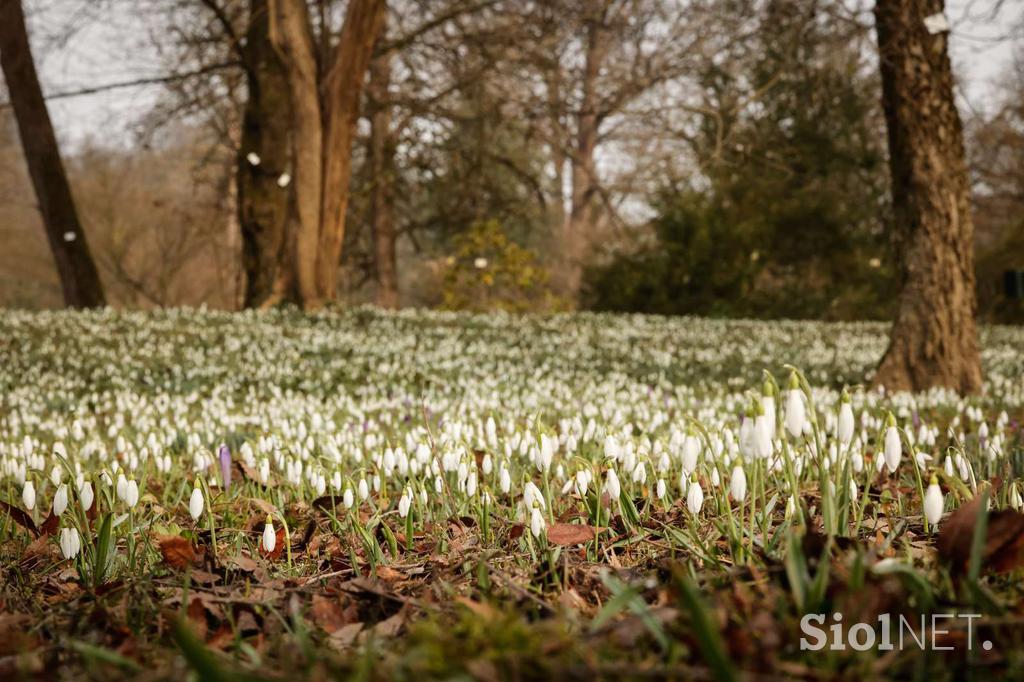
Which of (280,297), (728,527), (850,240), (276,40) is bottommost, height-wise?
(728,527)

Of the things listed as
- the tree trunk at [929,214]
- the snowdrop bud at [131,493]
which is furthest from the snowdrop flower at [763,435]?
the tree trunk at [929,214]

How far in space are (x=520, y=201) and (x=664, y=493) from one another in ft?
63.0

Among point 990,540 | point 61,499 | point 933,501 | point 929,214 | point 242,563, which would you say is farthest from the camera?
point 929,214

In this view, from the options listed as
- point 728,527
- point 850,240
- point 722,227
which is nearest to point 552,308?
point 722,227

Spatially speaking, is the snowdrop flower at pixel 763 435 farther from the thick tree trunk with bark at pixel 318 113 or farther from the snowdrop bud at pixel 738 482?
the thick tree trunk with bark at pixel 318 113

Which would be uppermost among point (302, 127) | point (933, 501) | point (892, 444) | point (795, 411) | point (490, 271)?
point (302, 127)

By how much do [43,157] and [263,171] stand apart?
12.2 feet

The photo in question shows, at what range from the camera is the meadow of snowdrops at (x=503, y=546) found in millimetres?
1199

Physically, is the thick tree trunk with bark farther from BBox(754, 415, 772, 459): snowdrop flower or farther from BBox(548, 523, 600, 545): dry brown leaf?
BBox(754, 415, 772, 459): snowdrop flower

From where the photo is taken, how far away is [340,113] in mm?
13250

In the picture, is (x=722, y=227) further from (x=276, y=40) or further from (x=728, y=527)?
(x=728, y=527)

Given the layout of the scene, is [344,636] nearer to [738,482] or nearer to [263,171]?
[738,482]

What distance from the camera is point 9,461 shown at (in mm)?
3449

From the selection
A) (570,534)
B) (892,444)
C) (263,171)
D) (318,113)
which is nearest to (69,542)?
(570,534)
